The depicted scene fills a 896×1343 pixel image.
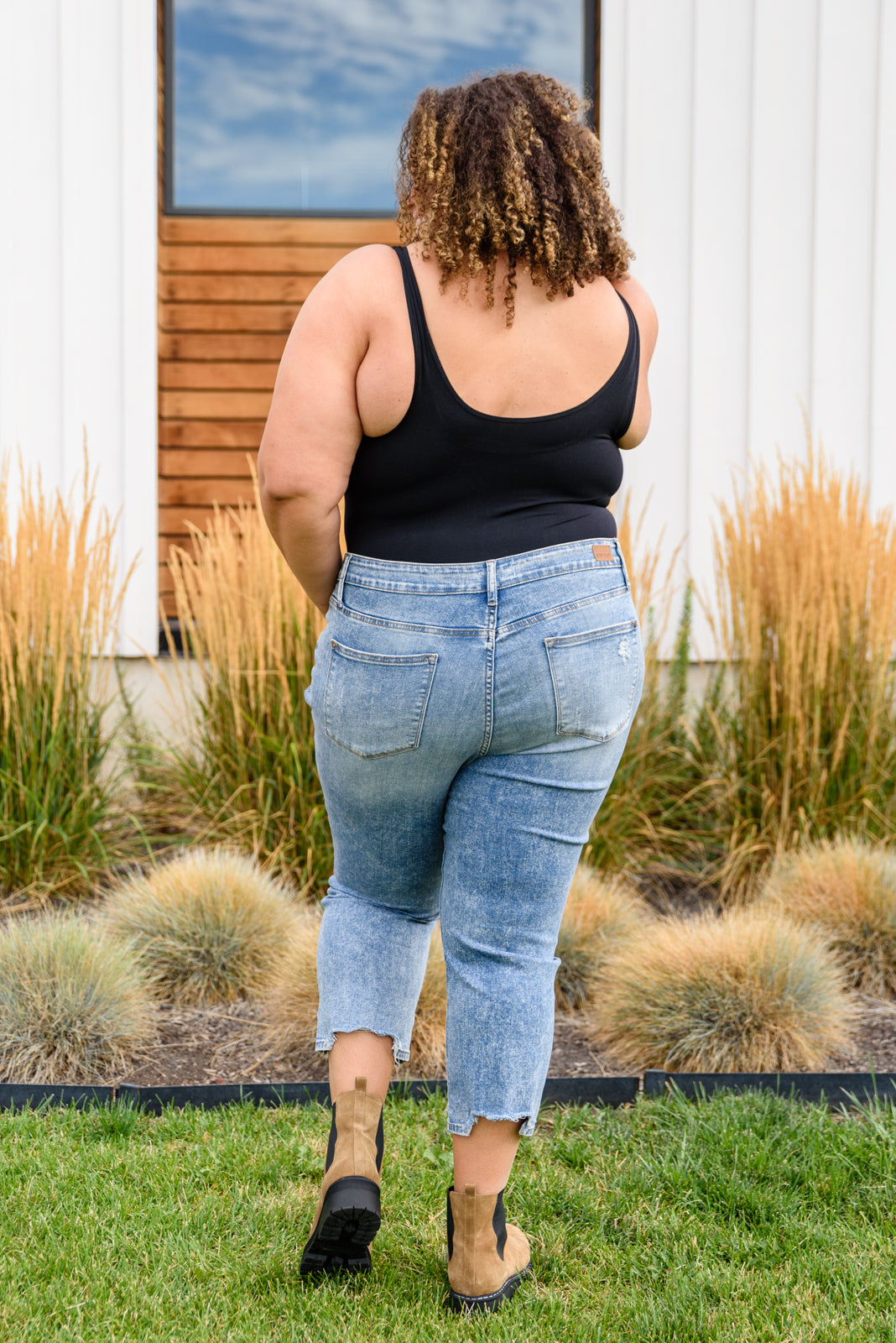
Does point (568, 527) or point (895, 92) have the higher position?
point (895, 92)

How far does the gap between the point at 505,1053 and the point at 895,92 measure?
4.06 meters

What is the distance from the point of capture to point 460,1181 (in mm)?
1538

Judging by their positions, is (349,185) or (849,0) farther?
(349,185)

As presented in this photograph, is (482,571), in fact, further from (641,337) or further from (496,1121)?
(496,1121)

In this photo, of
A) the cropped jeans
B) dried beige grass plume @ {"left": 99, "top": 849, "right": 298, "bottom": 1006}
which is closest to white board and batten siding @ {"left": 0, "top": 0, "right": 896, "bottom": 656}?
dried beige grass plume @ {"left": 99, "top": 849, "right": 298, "bottom": 1006}

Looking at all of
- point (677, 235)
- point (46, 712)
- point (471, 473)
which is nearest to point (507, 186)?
point (471, 473)

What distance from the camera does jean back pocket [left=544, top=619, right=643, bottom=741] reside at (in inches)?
55.3

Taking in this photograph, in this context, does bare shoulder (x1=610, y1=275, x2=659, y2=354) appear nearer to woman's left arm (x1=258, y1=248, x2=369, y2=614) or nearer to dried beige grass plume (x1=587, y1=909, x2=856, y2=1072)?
woman's left arm (x1=258, y1=248, x2=369, y2=614)

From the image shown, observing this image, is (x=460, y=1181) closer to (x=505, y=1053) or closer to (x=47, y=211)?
(x=505, y=1053)

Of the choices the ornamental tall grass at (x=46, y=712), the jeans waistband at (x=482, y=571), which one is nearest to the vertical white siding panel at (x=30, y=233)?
the ornamental tall grass at (x=46, y=712)

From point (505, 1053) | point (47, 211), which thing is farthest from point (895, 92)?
point (505, 1053)

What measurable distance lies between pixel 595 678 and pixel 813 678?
2.22m

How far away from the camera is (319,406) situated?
1380mm

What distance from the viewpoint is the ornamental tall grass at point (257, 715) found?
3.35 metres
